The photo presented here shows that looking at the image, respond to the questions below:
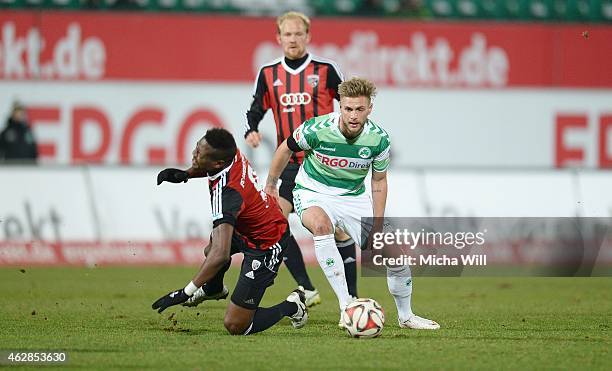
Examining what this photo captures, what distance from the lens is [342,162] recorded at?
28.1ft

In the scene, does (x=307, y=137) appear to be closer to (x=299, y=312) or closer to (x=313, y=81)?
(x=299, y=312)

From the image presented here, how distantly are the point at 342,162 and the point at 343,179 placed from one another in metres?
0.19

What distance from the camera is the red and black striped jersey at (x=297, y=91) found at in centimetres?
991

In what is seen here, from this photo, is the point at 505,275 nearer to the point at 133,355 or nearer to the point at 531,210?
the point at 531,210

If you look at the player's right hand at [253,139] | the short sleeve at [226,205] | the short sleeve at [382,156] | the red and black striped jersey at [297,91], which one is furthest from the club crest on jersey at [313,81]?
the short sleeve at [226,205]

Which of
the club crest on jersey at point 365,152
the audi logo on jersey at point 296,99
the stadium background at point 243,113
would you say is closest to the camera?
the club crest on jersey at point 365,152

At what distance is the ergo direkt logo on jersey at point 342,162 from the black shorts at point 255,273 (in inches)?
28.8

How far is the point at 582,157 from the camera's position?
18.5 m

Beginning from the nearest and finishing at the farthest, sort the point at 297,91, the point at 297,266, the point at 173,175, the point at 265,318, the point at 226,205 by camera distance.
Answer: the point at 226,205, the point at 173,175, the point at 265,318, the point at 297,266, the point at 297,91

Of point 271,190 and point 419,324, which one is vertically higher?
point 271,190

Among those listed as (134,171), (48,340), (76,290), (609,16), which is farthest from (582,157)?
Answer: (48,340)
